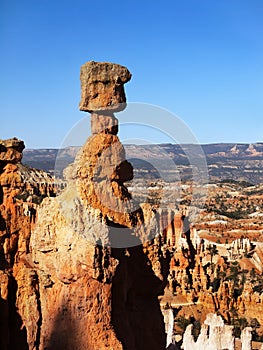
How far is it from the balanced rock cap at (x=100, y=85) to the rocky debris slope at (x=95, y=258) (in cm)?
1

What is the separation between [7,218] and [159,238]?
1.99 metres

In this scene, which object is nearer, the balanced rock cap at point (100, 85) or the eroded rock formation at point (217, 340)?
the balanced rock cap at point (100, 85)

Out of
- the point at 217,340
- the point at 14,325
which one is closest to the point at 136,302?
the point at 14,325

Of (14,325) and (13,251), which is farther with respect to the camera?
(13,251)

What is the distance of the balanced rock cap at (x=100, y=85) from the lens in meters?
6.95

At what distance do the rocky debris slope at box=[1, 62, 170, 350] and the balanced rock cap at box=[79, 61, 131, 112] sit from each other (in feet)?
0.04

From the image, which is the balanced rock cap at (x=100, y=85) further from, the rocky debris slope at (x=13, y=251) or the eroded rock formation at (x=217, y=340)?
the eroded rock formation at (x=217, y=340)

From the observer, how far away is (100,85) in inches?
276

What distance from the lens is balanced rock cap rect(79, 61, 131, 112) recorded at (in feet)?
22.8

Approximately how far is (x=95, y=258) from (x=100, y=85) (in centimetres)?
237

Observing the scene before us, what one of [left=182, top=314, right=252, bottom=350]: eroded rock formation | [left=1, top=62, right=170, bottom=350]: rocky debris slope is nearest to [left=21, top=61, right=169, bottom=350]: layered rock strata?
[left=1, top=62, right=170, bottom=350]: rocky debris slope

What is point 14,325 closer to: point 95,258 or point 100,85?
point 95,258

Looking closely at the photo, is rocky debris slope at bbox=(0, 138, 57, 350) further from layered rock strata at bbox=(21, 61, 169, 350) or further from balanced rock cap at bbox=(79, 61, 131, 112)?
balanced rock cap at bbox=(79, 61, 131, 112)

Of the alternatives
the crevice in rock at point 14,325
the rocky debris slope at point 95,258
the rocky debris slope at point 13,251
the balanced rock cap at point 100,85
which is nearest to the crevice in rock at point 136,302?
the rocky debris slope at point 95,258
